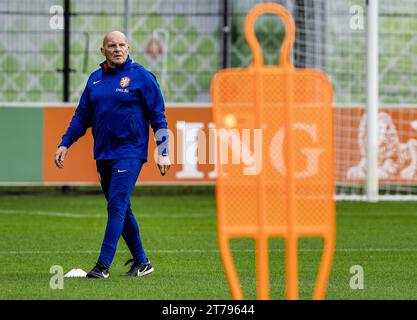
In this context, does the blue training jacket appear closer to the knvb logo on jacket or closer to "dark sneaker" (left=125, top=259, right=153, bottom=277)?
the knvb logo on jacket

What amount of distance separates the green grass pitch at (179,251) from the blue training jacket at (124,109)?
1048 mm

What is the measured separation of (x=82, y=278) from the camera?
10.0 m

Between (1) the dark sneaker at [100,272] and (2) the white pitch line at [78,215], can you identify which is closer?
(1) the dark sneaker at [100,272]

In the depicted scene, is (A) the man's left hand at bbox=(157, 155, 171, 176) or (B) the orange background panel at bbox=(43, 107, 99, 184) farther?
(B) the orange background panel at bbox=(43, 107, 99, 184)

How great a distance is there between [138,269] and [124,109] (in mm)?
1317

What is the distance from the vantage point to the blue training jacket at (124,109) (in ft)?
A: 32.8

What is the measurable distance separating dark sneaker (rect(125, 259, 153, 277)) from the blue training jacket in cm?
91

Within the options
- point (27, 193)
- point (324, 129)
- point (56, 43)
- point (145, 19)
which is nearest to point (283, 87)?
point (324, 129)

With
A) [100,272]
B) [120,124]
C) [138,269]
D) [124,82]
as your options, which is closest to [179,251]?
[138,269]

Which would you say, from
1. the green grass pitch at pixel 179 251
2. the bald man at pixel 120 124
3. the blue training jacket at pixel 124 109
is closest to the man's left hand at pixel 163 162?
the bald man at pixel 120 124

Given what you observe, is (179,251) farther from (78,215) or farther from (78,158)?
(78,158)

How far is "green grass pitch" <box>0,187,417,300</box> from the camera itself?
9352 millimetres

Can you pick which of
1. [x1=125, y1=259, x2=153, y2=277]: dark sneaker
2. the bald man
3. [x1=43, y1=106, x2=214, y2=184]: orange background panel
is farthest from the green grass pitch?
the bald man

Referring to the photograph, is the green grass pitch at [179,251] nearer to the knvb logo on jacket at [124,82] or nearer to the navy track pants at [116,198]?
the navy track pants at [116,198]
